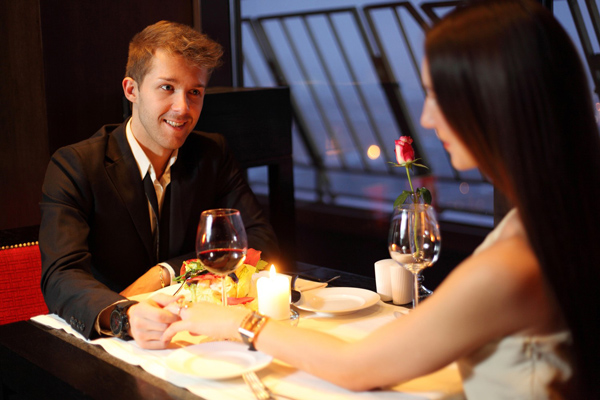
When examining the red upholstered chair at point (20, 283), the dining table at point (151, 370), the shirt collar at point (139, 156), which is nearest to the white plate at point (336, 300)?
the dining table at point (151, 370)

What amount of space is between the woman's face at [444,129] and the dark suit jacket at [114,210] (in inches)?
36.5

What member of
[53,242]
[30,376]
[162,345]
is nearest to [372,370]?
[162,345]

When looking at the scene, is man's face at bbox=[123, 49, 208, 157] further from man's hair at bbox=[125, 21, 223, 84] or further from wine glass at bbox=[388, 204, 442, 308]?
wine glass at bbox=[388, 204, 442, 308]

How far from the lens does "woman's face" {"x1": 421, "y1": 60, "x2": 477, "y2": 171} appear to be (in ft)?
3.41

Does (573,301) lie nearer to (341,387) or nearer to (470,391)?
(470,391)

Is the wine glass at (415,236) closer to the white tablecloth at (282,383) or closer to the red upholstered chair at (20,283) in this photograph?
the white tablecloth at (282,383)

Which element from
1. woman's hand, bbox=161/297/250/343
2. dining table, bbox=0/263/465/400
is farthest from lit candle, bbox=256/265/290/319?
woman's hand, bbox=161/297/250/343

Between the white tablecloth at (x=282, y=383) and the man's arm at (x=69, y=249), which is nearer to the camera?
the white tablecloth at (x=282, y=383)

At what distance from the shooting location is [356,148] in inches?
308

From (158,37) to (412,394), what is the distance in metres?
1.51

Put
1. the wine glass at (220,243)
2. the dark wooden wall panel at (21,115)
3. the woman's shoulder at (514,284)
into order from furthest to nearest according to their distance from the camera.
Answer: the dark wooden wall panel at (21,115)
the wine glass at (220,243)
the woman's shoulder at (514,284)

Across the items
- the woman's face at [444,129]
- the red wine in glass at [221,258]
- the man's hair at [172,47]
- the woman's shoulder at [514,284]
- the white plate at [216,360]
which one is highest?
the man's hair at [172,47]

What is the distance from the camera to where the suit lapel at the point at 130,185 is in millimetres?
2150

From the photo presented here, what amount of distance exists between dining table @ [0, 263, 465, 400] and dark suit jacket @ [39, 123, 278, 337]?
16cm
